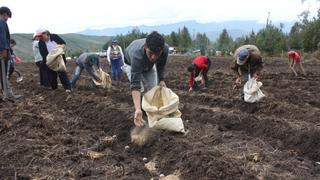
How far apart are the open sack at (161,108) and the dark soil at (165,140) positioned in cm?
15

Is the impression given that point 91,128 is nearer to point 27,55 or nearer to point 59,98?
point 59,98

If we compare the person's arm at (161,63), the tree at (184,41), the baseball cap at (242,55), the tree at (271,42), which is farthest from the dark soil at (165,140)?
the tree at (184,41)

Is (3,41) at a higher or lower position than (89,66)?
higher

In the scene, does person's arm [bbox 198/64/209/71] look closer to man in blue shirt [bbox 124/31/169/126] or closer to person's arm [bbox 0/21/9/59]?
person's arm [bbox 0/21/9/59]

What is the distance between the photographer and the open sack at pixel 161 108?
231 inches

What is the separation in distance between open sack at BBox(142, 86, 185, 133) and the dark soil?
15 centimetres

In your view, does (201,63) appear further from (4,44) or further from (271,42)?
(271,42)

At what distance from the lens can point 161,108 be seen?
19.3 ft

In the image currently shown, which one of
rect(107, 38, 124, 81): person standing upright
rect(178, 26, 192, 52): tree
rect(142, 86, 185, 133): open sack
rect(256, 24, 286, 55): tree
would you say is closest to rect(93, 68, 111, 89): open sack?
rect(107, 38, 124, 81): person standing upright

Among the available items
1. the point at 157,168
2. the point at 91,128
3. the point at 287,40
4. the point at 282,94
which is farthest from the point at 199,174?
the point at 287,40

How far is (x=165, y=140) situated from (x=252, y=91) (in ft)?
10.6

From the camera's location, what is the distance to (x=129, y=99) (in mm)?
9398

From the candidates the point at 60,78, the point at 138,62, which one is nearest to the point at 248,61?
the point at 138,62

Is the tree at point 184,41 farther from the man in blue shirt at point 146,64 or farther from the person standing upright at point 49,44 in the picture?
the man in blue shirt at point 146,64
